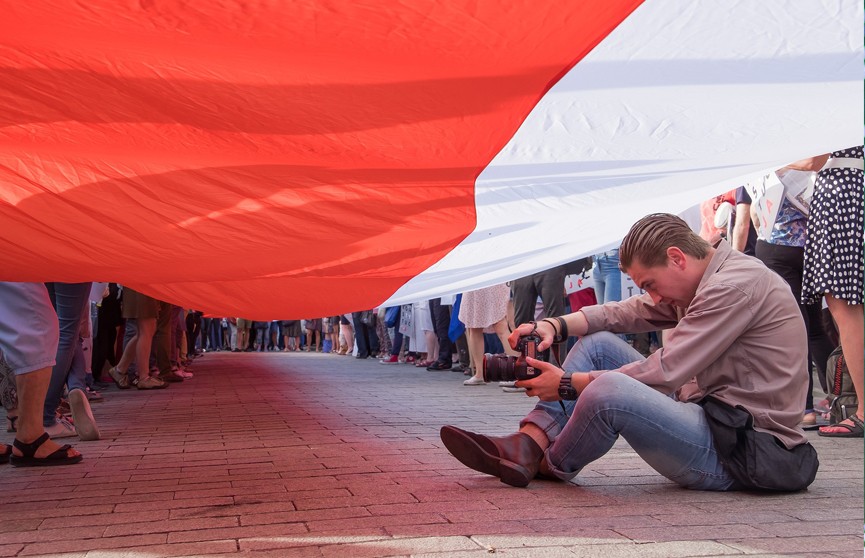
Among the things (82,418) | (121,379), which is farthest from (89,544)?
(121,379)

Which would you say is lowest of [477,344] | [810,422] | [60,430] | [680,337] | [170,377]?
[60,430]

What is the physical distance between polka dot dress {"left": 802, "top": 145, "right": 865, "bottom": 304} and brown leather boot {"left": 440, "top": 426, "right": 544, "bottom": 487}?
2.22m

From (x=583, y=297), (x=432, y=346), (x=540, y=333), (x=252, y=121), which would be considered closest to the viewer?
(x=252, y=121)

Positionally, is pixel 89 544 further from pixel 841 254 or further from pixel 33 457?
pixel 841 254

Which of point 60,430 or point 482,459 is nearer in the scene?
point 482,459

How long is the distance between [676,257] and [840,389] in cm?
225

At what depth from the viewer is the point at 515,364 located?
2906 mm

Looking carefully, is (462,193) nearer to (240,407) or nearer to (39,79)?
(39,79)

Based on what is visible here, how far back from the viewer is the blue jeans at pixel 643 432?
2.67 m

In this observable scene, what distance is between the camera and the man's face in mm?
2811

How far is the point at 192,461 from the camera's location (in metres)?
3.75

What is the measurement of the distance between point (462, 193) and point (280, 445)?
1832 millimetres

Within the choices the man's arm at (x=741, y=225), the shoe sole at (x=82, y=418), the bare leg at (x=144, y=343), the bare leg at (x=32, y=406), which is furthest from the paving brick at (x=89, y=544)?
the bare leg at (x=144, y=343)

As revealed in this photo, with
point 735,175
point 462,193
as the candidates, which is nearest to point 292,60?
point 462,193
